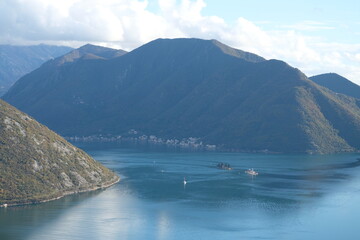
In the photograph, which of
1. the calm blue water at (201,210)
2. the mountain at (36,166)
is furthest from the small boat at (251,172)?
the mountain at (36,166)

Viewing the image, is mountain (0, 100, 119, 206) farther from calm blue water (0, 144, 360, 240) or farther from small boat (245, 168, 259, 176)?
small boat (245, 168, 259, 176)

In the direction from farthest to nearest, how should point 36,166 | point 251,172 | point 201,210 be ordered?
point 251,172 < point 36,166 < point 201,210

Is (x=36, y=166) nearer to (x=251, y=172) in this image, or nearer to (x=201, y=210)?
(x=201, y=210)

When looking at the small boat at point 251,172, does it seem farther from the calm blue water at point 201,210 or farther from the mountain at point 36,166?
the mountain at point 36,166

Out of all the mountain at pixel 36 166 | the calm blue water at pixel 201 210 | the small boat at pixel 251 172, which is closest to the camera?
the calm blue water at pixel 201 210

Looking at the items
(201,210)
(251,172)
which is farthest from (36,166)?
(251,172)

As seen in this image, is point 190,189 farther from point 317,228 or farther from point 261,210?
point 317,228
